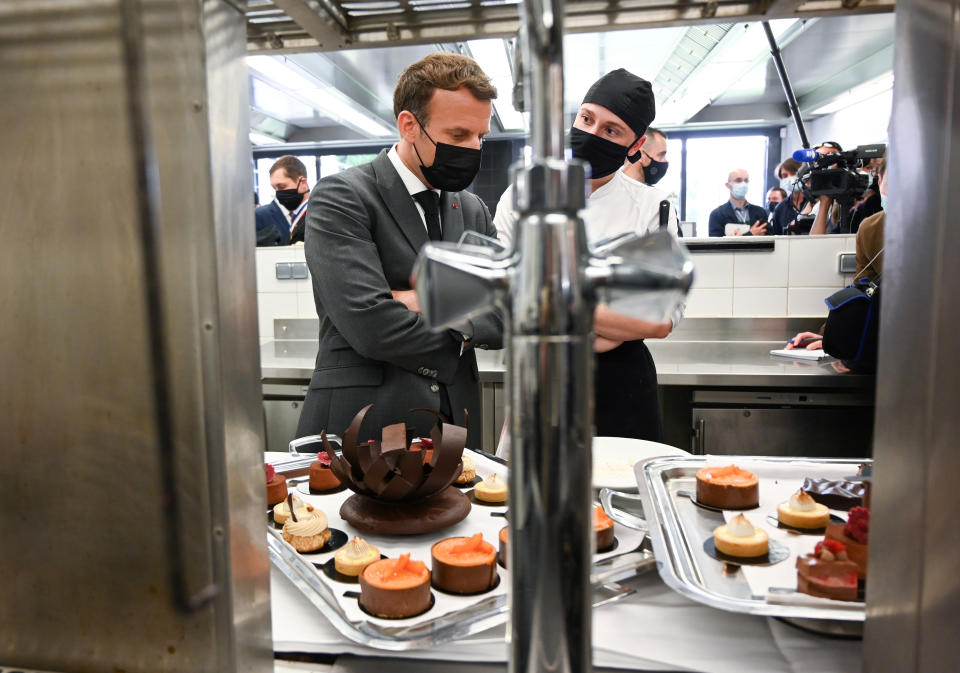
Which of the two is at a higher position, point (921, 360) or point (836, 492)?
point (921, 360)

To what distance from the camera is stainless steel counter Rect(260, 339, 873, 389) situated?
255 centimetres

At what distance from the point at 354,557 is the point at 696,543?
1.52 feet

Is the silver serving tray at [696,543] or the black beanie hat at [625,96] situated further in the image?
the black beanie hat at [625,96]

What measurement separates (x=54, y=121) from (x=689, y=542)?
0.86m

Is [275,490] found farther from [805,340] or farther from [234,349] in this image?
[805,340]

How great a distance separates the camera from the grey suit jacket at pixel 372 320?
5.32 feet

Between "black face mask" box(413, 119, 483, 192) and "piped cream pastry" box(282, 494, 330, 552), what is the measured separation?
1.04m

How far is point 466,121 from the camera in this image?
169 centimetres

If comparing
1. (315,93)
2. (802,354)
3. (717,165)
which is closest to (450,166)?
(802,354)

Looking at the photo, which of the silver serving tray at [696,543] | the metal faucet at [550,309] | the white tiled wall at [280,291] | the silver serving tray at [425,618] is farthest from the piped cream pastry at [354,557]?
the white tiled wall at [280,291]

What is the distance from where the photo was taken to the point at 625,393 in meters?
1.96

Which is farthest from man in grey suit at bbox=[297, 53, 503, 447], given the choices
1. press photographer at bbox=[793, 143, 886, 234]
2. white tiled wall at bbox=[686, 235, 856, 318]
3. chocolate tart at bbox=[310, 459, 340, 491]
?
press photographer at bbox=[793, 143, 886, 234]

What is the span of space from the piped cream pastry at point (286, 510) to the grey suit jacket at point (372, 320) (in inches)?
23.6

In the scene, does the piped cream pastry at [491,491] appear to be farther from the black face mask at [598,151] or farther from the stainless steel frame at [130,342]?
the black face mask at [598,151]
